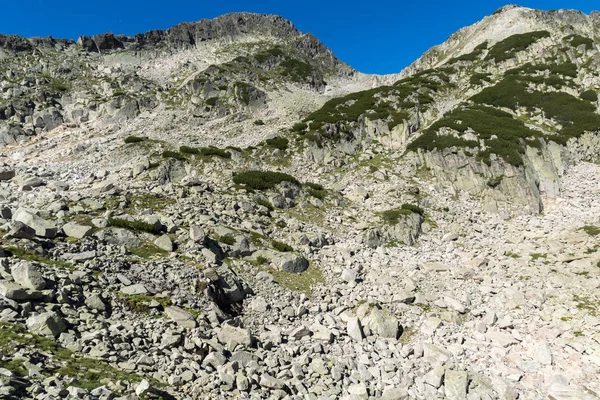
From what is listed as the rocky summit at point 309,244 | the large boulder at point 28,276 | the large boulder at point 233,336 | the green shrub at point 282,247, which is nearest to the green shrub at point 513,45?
the rocky summit at point 309,244

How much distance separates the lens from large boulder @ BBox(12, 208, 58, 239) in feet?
48.2

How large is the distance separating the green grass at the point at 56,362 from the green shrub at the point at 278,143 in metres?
32.8

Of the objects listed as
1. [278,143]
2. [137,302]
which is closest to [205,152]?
[278,143]

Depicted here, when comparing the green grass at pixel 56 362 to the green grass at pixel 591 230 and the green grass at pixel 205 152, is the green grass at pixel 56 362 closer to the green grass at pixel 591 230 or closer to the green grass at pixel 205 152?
the green grass at pixel 205 152

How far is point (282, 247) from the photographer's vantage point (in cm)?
2052

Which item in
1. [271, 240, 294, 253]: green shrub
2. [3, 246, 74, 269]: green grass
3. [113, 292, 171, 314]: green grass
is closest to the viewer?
[113, 292, 171, 314]: green grass

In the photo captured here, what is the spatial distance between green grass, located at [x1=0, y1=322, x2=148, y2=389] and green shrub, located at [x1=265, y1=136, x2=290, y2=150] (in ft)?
108

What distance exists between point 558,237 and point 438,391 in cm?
1846

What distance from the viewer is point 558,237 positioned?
24.2 metres

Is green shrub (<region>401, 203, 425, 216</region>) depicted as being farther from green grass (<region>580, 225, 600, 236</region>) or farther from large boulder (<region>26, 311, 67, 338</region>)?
large boulder (<region>26, 311, 67, 338</region>)

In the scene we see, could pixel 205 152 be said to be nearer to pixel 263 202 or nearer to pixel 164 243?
pixel 263 202

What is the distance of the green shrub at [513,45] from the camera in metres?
64.5

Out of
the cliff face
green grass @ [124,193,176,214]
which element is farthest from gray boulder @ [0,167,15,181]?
the cliff face

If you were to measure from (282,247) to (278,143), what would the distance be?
22.4m
